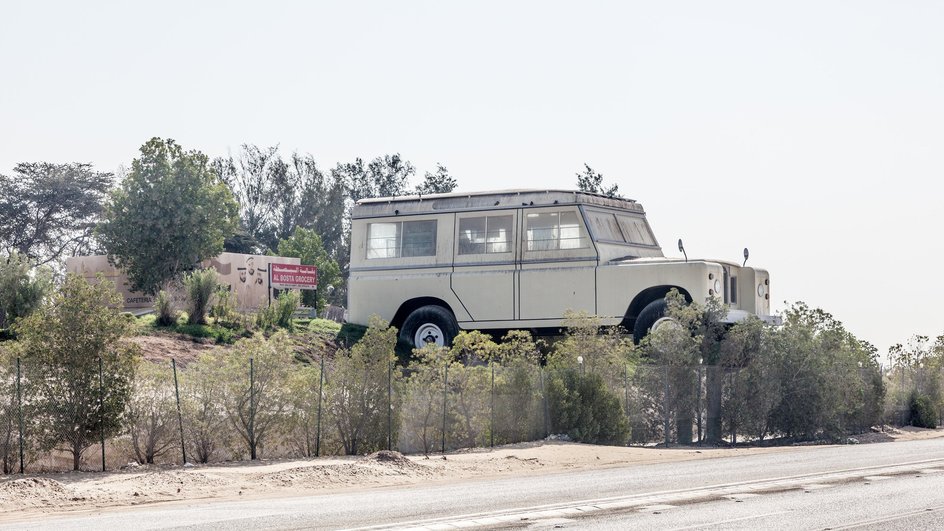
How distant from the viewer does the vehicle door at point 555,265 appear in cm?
2884

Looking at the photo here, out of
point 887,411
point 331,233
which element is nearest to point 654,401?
point 887,411

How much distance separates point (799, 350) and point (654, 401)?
171 inches

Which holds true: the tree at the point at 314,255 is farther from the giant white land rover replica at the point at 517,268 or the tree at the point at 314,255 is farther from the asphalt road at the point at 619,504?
the asphalt road at the point at 619,504

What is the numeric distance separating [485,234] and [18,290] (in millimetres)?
11649

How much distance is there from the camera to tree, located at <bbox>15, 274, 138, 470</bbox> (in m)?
19.4

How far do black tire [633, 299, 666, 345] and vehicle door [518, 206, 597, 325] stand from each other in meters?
1.13

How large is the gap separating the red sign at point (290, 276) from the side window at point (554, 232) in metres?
13.3

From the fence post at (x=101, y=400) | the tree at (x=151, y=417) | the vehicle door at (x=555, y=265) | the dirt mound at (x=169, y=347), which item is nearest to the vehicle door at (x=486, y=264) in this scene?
the vehicle door at (x=555, y=265)

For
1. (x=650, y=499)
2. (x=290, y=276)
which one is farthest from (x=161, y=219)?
(x=650, y=499)

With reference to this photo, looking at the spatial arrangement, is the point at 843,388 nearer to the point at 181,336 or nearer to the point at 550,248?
the point at 550,248

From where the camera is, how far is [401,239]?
102 feet

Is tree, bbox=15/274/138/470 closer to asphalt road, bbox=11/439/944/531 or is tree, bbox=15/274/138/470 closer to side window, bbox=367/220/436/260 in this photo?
asphalt road, bbox=11/439/944/531

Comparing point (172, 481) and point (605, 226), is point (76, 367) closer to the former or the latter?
point (172, 481)

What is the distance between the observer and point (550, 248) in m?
29.4
